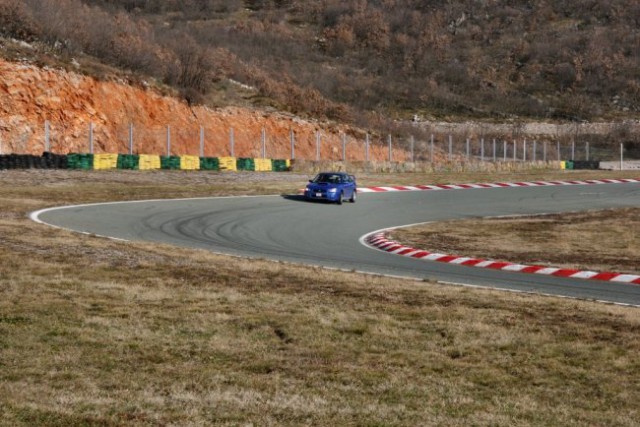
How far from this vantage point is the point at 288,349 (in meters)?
10.7

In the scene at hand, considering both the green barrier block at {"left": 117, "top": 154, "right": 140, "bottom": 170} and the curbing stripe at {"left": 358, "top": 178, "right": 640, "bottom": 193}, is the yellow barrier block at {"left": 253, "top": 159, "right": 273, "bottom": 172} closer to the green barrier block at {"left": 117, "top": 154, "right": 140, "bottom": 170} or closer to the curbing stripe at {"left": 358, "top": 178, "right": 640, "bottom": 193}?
the green barrier block at {"left": 117, "top": 154, "right": 140, "bottom": 170}

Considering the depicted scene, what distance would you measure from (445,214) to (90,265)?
20623 mm

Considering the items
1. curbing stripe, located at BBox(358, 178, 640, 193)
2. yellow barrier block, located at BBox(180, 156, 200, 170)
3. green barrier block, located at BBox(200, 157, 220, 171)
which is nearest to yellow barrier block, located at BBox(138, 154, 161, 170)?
yellow barrier block, located at BBox(180, 156, 200, 170)

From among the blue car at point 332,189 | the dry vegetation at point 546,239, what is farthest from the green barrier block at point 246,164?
the dry vegetation at point 546,239

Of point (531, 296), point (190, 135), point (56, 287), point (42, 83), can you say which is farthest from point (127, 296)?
point (190, 135)

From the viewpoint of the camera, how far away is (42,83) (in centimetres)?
5350

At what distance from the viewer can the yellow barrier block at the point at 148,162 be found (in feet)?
157

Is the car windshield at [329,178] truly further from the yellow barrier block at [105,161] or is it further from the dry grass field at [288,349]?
the dry grass field at [288,349]

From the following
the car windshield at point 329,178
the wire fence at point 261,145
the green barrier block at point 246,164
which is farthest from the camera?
the wire fence at point 261,145

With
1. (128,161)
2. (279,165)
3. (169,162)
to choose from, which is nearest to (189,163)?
(169,162)

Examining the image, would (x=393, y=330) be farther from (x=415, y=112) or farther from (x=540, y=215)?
(x=415, y=112)

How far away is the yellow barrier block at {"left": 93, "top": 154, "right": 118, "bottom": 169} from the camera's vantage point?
4575 cm

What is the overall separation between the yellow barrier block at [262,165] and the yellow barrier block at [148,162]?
664 centimetres

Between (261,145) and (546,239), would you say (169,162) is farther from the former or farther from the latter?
(546,239)
